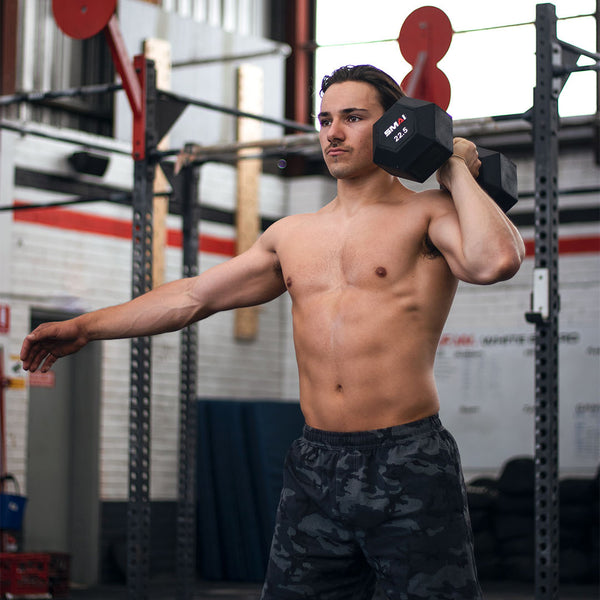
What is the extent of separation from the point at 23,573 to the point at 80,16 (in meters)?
3.73

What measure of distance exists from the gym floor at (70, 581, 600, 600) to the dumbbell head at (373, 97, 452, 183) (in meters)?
5.84

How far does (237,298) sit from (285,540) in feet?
1.95

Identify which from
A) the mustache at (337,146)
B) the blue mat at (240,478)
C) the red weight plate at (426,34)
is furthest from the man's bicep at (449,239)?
the blue mat at (240,478)

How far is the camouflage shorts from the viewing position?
2.35 metres

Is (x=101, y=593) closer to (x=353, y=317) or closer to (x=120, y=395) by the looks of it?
(x=120, y=395)

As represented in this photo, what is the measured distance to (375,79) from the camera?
2562mm

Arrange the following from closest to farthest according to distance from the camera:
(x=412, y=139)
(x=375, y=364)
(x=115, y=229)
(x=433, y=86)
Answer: (x=412, y=139), (x=375, y=364), (x=433, y=86), (x=115, y=229)

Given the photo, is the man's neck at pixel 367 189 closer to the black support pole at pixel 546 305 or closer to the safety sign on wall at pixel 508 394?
the black support pole at pixel 546 305

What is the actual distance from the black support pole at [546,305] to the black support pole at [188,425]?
7.50 feet

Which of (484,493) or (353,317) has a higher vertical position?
(353,317)

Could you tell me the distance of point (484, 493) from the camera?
8.73 meters

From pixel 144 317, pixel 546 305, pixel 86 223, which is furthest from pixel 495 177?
pixel 86 223

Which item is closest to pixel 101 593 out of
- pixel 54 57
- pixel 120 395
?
pixel 120 395

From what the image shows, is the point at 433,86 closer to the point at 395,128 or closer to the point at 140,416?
the point at 395,128
